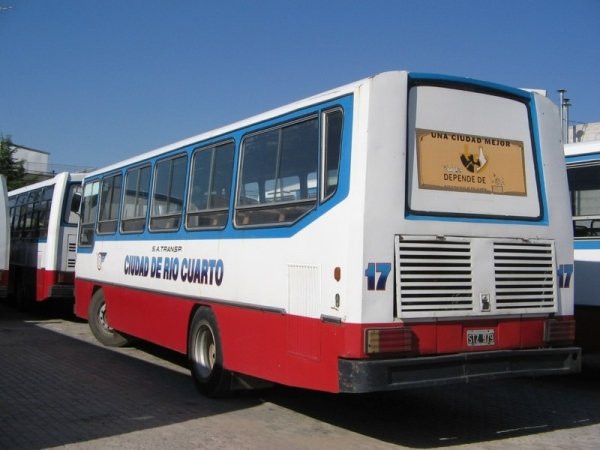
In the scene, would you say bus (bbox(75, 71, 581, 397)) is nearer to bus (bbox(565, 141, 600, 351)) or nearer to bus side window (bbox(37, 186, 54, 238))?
bus (bbox(565, 141, 600, 351))

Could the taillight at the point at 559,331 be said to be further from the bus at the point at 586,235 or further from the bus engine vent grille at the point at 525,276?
the bus at the point at 586,235

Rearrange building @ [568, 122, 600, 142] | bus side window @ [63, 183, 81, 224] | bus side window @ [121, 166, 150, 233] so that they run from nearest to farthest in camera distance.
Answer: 1. bus side window @ [121, 166, 150, 233]
2. bus side window @ [63, 183, 81, 224]
3. building @ [568, 122, 600, 142]

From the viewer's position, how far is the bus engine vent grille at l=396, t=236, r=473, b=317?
586 centimetres

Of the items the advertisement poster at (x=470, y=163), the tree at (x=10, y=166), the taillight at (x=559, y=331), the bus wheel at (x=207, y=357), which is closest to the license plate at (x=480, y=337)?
the taillight at (x=559, y=331)

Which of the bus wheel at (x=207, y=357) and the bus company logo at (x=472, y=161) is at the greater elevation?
the bus company logo at (x=472, y=161)

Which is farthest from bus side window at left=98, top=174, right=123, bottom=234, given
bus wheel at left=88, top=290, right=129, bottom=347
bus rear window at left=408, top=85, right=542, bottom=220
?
bus rear window at left=408, top=85, right=542, bottom=220

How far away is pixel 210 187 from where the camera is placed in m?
8.26

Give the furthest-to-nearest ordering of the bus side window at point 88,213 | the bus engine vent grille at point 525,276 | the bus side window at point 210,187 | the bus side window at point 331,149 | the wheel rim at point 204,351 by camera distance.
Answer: the bus side window at point 88,213
the wheel rim at point 204,351
the bus side window at point 210,187
the bus engine vent grille at point 525,276
the bus side window at point 331,149

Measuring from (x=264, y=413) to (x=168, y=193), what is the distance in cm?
338

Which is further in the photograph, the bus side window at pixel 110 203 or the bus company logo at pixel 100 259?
the bus company logo at pixel 100 259

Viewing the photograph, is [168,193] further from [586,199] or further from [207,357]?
[586,199]

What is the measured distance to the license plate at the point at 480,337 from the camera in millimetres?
6176

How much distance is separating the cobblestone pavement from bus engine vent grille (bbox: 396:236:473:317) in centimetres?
133

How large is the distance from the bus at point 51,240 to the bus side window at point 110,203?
3.49m
